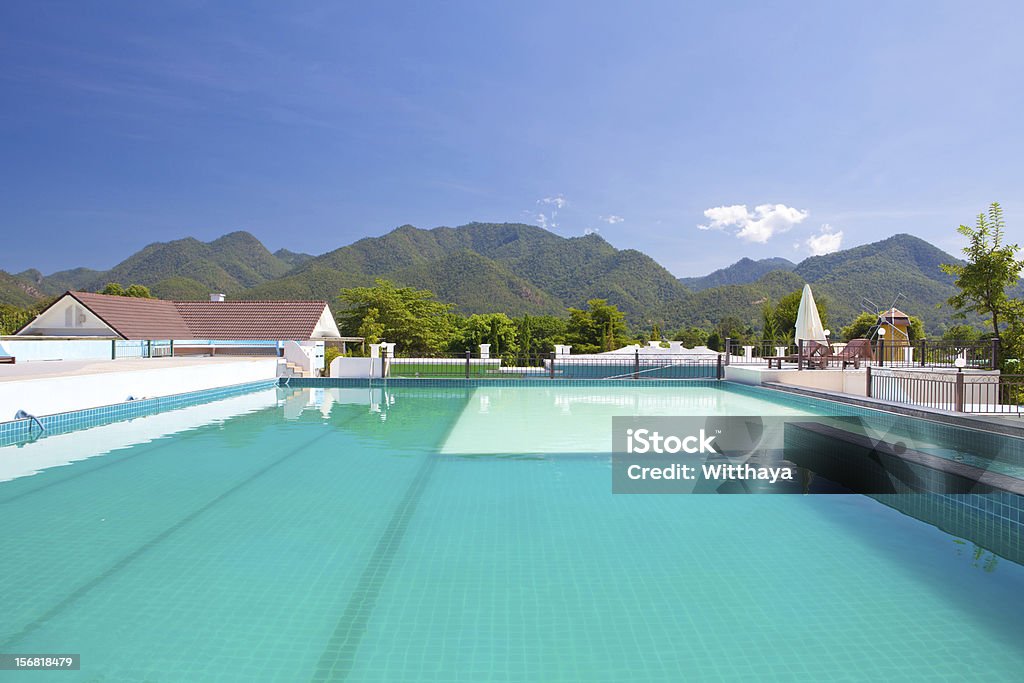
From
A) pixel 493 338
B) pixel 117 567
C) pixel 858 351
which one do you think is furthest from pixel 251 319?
pixel 858 351

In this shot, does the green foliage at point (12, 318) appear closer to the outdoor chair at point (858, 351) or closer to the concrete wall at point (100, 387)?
the concrete wall at point (100, 387)

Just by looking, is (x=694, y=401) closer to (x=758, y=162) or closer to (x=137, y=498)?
(x=137, y=498)

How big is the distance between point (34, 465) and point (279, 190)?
4378cm

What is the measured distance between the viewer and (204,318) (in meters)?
18.8

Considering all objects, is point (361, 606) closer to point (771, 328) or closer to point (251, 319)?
point (251, 319)

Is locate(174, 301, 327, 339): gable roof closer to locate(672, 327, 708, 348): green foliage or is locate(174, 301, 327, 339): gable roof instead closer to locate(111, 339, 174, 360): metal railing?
locate(111, 339, 174, 360): metal railing

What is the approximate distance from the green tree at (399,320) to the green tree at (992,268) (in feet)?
62.6

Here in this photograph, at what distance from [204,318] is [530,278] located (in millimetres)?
37295

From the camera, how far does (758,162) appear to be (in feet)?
86.0

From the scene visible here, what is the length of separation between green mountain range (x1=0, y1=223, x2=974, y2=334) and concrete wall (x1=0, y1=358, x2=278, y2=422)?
32989mm

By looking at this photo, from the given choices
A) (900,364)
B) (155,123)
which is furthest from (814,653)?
(155,123)

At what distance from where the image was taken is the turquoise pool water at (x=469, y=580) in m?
2.04

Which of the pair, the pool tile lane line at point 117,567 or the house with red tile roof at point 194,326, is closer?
the pool tile lane line at point 117,567

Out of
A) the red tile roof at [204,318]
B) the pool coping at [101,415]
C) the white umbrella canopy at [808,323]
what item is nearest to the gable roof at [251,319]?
the red tile roof at [204,318]
